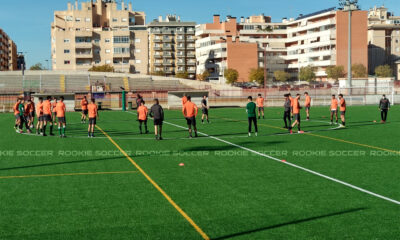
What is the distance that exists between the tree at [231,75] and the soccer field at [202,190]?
93.3 metres

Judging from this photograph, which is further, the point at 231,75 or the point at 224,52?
the point at 224,52

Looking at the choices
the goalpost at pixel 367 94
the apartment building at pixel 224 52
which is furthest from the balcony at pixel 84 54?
the goalpost at pixel 367 94

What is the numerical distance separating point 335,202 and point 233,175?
3.59 meters

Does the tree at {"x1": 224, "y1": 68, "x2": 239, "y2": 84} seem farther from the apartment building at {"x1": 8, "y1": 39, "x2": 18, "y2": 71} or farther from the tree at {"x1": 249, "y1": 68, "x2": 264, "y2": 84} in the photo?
the apartment building at {"x1": 8, "y1": 39, "x2": 18, "y2": 71}

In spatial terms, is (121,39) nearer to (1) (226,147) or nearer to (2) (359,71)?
(2) (359,71)

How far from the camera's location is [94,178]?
12.5m

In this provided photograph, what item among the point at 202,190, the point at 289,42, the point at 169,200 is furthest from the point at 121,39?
the point at 169,200

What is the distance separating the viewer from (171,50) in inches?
5522

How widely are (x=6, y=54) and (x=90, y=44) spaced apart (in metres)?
61.7

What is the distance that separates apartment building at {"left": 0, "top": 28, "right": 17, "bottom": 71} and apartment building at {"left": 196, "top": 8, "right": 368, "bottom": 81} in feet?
214

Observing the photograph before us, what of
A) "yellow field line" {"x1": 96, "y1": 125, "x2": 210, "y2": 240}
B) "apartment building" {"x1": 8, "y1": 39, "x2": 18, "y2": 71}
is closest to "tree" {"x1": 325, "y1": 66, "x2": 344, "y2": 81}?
"yellow field line" {"x1": 96, "y1": 125, "x2": 210, "y2": 240}

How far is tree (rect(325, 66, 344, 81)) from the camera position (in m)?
107

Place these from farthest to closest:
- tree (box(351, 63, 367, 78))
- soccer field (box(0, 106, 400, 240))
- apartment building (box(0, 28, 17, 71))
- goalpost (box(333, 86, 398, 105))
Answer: apartment building (box(0, 28, 17, 71))
tree (box(351, 63, 367, 78))
goalpost (box(333, 86, 398, 105))
soccer field (box(0, 106, 400, 240))

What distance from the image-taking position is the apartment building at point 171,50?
13812 centimetres
